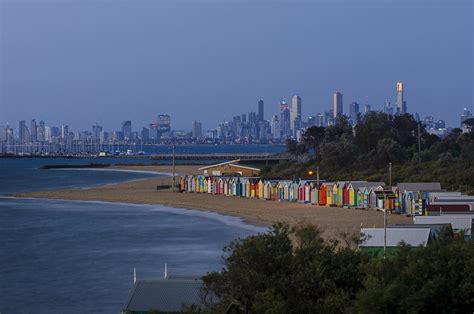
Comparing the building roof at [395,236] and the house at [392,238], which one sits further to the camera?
the building roof at [395,236]

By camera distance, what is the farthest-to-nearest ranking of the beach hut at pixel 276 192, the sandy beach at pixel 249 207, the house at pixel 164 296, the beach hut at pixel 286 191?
the beach hut at pixel 276 192
the beach hut at pixel 286 191
the sandy beach at pixel 249 207
the house at pixel 164 296

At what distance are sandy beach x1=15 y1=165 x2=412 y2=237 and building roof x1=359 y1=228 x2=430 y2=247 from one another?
3198 millimetres

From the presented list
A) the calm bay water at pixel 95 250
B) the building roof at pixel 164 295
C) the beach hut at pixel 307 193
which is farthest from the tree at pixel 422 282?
the beach hut at pixel 307 193

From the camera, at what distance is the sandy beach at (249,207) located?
28578 mm

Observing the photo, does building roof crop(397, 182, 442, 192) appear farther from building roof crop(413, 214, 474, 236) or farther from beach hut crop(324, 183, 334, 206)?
building roof crop(413, 214, 474, 236)

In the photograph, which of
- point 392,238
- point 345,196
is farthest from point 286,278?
point 345,196

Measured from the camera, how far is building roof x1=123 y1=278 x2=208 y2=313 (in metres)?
14.0

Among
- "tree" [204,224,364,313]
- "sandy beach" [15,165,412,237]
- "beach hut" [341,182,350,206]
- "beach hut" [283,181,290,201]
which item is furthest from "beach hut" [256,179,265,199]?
"tree" [204,224,364,313]

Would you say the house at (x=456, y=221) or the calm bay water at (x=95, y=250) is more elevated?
the house at (x=456, y=221)

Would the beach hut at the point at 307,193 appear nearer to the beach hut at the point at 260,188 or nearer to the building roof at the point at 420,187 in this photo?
the beach hut at the point at 260,188

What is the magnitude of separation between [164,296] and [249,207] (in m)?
23.8

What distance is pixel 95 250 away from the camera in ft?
85.6

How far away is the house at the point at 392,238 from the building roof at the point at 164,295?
4.29 m

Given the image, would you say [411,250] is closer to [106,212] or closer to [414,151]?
[106,212]
